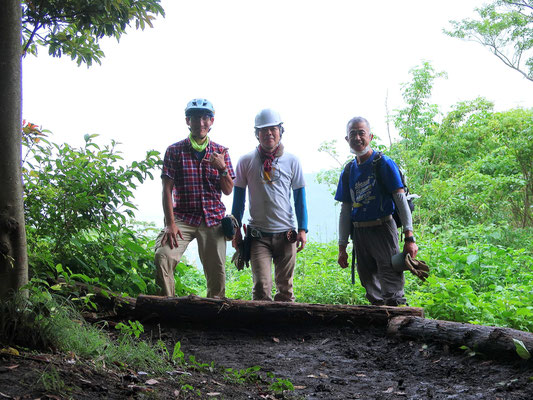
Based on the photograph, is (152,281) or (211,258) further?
(152,281)

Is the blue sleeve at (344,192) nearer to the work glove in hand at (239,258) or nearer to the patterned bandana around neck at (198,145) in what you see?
the work glove in hand at (239,258)

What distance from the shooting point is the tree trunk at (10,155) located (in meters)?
2.99

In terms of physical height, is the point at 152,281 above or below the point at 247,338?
above

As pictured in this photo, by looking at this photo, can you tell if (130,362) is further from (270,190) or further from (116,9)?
(116,9)

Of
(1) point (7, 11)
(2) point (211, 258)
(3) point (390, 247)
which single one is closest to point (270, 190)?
(2) point (211, 258)

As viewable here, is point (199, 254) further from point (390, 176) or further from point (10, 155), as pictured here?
point (10, 155)

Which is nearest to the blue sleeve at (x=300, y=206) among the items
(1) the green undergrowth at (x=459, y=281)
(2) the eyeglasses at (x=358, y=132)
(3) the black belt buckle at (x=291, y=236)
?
(3) the black belt buckle at (x=291, y=236)

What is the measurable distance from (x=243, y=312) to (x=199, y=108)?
71.0 inches

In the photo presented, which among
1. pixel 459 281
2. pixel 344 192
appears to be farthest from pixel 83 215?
pixel 459 281

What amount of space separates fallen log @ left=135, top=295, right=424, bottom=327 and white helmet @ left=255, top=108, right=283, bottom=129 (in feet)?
5.10

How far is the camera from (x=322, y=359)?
3893 millimetres

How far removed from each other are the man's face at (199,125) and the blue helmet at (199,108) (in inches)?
1.4

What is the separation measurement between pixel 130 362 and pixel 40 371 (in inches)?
26.8

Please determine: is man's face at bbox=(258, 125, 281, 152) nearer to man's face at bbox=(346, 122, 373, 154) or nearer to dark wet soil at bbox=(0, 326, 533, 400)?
man's face at bbox=(346, 122, 373, 154)
